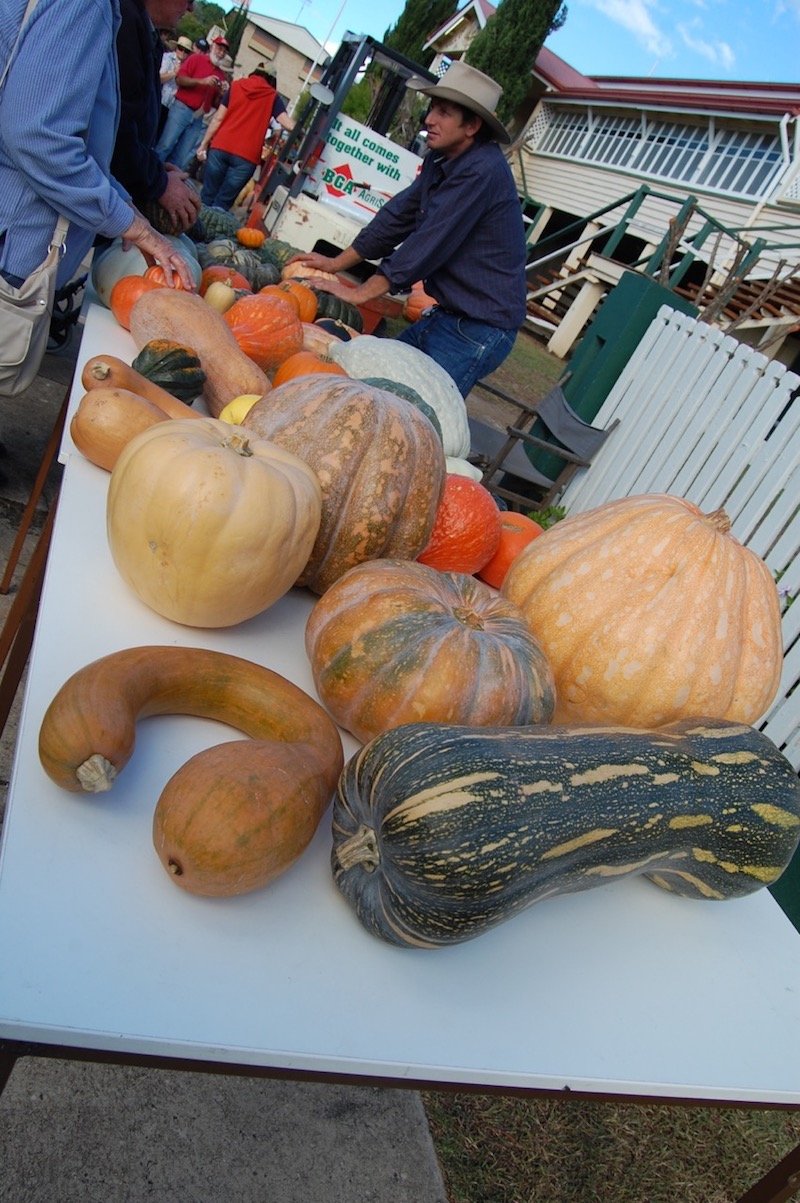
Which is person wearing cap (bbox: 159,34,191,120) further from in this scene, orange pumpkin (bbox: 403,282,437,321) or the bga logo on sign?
orange pumpkin (bbox: 403,282,437,321)

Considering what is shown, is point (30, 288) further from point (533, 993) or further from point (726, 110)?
point (726, 110)

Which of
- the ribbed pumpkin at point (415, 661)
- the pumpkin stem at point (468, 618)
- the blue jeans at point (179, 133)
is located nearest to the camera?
the ribbed pumpkin at point (415, 661)

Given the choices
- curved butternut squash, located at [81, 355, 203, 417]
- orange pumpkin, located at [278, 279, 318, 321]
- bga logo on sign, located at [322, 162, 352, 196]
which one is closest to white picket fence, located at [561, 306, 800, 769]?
orange pumpkin, located at [278, 279, 318, 321]

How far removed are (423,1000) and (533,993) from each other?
189 millimetres

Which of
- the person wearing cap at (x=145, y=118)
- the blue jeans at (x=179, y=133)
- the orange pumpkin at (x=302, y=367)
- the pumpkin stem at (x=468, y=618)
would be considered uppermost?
the blue jeans at (x=179, y=133)

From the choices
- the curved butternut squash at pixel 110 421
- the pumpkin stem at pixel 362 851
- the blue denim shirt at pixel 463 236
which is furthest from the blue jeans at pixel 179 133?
the pumpkin stem at pixel 362 851

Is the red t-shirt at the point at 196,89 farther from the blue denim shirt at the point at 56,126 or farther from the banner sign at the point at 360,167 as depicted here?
the blue denim shirt at the point at 56,126

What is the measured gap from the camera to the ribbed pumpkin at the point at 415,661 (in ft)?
4.35

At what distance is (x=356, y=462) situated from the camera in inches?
65.4

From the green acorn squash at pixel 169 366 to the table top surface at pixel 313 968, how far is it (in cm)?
93

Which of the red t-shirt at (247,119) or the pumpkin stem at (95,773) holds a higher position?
the red t-shirt at (247,119)

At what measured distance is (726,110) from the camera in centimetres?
1927

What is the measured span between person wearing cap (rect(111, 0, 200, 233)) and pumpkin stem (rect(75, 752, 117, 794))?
2786 millimetres

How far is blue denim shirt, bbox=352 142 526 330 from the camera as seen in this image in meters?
3.62
